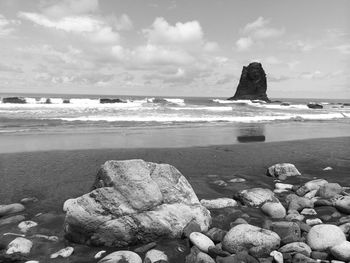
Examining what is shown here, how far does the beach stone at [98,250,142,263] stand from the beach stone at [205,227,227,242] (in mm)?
1218

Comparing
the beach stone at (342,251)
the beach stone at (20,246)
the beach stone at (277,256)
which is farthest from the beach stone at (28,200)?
the beach stone at (342,251)

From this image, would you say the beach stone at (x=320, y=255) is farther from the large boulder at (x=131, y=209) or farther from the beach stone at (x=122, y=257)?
the beach stone at (x=122, y=257)

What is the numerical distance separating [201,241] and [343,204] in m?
3.09

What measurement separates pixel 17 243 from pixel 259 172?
22.1ft

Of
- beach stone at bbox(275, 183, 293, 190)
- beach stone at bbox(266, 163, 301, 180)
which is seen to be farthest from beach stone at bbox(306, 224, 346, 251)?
beach stone at bbox(266, 163, 301, 180)

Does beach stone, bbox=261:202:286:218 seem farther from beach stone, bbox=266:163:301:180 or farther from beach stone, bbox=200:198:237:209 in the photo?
beach stone, bbox=266:163:301:180

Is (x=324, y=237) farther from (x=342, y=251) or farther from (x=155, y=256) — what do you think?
(x=155, y=256)

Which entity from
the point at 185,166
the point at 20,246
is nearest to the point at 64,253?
the point at 20,246

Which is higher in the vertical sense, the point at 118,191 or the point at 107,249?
the point at 118,191

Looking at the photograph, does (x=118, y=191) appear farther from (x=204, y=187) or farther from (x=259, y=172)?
(x=259, y=172)

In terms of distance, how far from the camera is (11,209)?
255 inches

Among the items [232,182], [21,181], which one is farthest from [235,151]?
[21,181]

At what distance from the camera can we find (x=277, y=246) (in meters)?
4.98

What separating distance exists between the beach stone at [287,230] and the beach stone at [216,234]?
811mm
